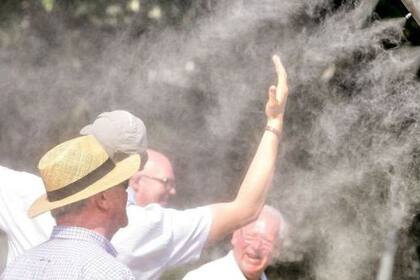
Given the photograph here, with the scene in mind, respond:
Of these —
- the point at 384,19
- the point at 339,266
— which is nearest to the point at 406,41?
the point at 384,19

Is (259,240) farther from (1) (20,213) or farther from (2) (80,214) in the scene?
(2) (80,214)

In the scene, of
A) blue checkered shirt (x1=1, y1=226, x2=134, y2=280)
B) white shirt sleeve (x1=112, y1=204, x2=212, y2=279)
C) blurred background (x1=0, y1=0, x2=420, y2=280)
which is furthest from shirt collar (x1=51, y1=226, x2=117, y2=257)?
blurred background (x1=0, y1=0, x2=420, y2=280)

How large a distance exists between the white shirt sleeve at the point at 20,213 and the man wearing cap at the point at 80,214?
21.0 inches

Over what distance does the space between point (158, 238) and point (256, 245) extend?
3.69 ft

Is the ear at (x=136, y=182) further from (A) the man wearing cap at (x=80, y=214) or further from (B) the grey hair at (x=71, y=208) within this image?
(B) the grey hair at (x=71, y=208)

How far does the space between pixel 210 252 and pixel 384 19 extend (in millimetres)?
1949

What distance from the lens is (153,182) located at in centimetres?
358

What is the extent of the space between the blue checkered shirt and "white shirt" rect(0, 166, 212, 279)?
0.62 metres

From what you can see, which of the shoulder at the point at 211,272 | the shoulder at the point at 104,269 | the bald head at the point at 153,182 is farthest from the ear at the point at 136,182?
the shoulder at the point at 104,269

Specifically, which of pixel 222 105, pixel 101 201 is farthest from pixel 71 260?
pixel 222 105

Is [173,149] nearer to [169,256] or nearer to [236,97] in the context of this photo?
[236,97]

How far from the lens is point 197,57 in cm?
491

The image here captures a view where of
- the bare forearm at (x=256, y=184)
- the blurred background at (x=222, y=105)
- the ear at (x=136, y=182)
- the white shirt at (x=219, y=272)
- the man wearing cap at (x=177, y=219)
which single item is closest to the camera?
the man wearing cap at (x=177, y=219)

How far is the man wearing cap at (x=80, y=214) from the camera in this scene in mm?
2168
